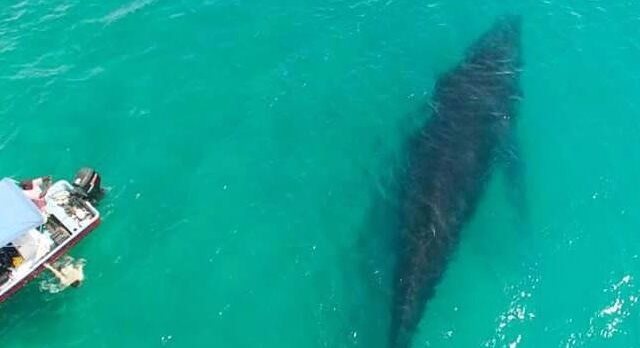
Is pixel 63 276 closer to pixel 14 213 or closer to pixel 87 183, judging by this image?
pixel 14 213

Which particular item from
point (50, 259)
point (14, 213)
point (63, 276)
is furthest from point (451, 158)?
point (14, 213)

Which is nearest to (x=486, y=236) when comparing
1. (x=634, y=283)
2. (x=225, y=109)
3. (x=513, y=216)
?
(x=513, y=216)

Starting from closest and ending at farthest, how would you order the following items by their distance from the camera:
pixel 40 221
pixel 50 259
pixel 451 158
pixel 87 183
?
pixel 40 221 < pixel 50 259 < pixel 87 183 < pixel 451 158

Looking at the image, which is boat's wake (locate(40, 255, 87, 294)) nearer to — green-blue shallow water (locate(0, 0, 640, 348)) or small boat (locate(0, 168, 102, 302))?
green-blue shallow water (locate(0, 0, 640, 348))

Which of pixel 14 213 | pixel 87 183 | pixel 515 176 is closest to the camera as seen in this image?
pixel 14 213

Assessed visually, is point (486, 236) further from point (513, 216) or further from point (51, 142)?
point (51, 142)

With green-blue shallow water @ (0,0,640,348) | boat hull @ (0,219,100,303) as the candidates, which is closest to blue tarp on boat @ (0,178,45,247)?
boat hull @ (0,219,100,303)
